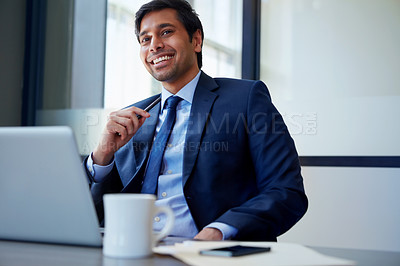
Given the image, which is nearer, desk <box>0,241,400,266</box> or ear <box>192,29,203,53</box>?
desk <box>0,241,400,266</box>

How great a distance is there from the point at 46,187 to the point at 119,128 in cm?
65

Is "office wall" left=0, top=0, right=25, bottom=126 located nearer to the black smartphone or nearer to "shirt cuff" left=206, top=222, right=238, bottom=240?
"shirt cuff" left=206, top=222, right=238, bottom=240

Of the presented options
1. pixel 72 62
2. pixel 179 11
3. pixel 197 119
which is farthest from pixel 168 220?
pixel 72 62

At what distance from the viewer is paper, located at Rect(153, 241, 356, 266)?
0.75 meters

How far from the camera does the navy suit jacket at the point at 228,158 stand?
1500mm

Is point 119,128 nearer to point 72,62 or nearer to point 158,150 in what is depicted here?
point 158,150

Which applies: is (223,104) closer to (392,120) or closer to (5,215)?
(5,215)

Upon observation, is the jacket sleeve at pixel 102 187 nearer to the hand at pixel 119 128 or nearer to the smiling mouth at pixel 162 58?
the hand at pixel 119 128

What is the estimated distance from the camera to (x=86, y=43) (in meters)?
3.51

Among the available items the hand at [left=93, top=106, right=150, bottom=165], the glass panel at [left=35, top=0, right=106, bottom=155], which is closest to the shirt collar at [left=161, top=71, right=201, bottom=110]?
the hand at [left=93, top=106, right=150, bottom=165]

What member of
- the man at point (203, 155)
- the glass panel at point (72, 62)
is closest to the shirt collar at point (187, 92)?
the man at point (203, 155)

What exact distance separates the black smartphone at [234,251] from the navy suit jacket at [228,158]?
1.79 ft

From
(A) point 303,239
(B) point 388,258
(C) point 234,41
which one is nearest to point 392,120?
(A) point 303,239

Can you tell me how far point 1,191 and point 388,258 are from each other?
79cm
